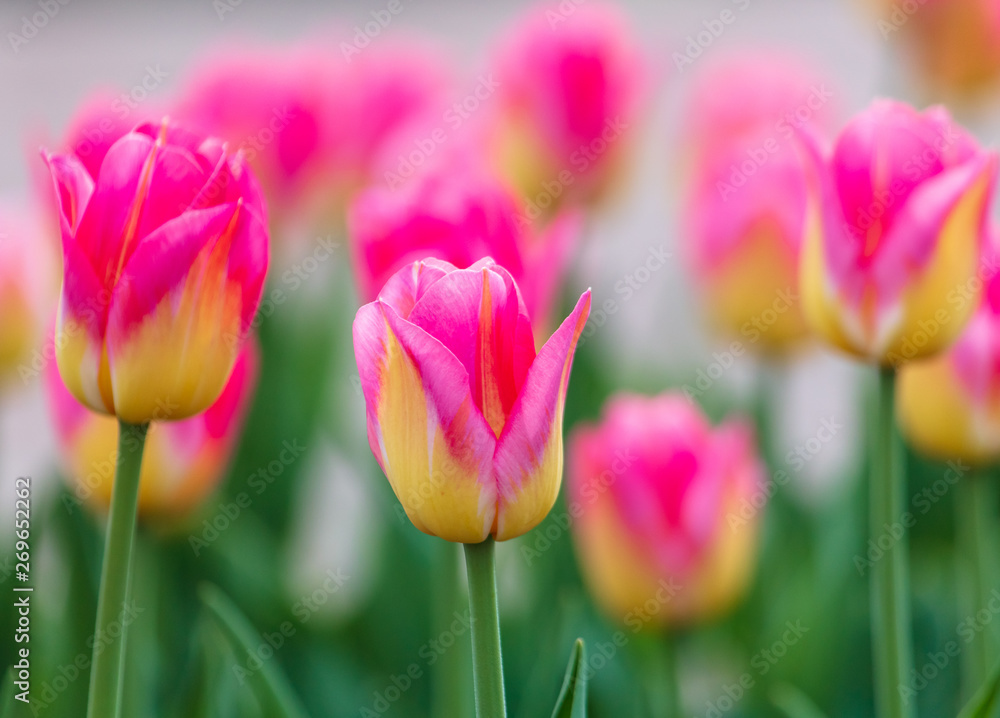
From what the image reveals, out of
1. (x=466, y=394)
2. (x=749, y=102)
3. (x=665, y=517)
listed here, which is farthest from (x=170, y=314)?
(x=749, y=102)

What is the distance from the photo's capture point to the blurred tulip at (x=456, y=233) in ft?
1.63

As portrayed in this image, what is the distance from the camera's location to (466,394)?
375 millimetres

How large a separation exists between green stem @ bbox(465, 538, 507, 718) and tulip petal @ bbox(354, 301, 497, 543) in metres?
0.01

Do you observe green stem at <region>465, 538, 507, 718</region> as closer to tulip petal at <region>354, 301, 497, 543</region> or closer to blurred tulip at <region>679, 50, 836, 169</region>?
tulip petal at <region>354, 301, 497, 543</region>

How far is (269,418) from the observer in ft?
3.57

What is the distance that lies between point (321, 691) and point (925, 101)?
0.88 meters

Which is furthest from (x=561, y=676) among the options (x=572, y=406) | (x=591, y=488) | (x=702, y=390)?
(x=702, y=390)

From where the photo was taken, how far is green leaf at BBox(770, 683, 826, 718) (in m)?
0.58

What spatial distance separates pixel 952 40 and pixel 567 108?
1.34ft

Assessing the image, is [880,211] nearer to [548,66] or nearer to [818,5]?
[548,66]

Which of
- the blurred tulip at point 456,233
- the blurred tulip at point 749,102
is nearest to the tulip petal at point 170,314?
the blurred tulip at point 456,233

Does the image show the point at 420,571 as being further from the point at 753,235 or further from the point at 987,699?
the point at 987,699

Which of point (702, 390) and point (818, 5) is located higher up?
point (818, 5)

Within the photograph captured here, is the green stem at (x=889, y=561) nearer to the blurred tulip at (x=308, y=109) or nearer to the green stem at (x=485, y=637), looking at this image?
the green stem at (x=485, y=637)
